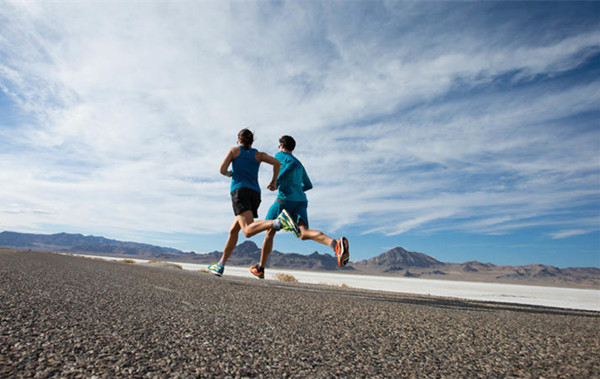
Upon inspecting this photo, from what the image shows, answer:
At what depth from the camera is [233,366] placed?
1392mm

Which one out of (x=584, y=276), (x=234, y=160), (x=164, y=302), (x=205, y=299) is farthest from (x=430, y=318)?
(x=584, y=276)

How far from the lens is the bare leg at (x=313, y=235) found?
4.34m

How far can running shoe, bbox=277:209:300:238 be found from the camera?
178 inches

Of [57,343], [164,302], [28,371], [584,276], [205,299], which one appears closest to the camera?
[28,371]

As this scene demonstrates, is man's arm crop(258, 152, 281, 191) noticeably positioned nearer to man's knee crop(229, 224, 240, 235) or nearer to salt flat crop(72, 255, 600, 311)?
man's knee crop(229, 224, 240, 235)

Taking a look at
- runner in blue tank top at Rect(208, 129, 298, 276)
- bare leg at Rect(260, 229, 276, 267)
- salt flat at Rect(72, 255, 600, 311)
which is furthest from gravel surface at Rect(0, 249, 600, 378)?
salt flat at Rect(72, 255, 600, 311)

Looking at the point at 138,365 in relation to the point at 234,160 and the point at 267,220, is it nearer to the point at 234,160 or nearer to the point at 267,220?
the point at 267,220

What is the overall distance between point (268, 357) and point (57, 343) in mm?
909

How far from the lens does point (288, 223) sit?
454cm

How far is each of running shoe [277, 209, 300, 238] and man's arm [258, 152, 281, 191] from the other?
0.73 metres

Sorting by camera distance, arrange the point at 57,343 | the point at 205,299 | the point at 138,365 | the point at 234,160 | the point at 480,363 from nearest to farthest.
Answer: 1. the point at 138,365
2. the point at 57,343
3. the point at 480,363
4. the point at 205,299
5. the point at 234,160

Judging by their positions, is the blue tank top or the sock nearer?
the sock

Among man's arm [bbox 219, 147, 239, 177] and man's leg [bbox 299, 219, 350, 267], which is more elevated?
man's arm [bbox 219, 147, 239, 177]

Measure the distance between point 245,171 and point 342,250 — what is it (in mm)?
1999
